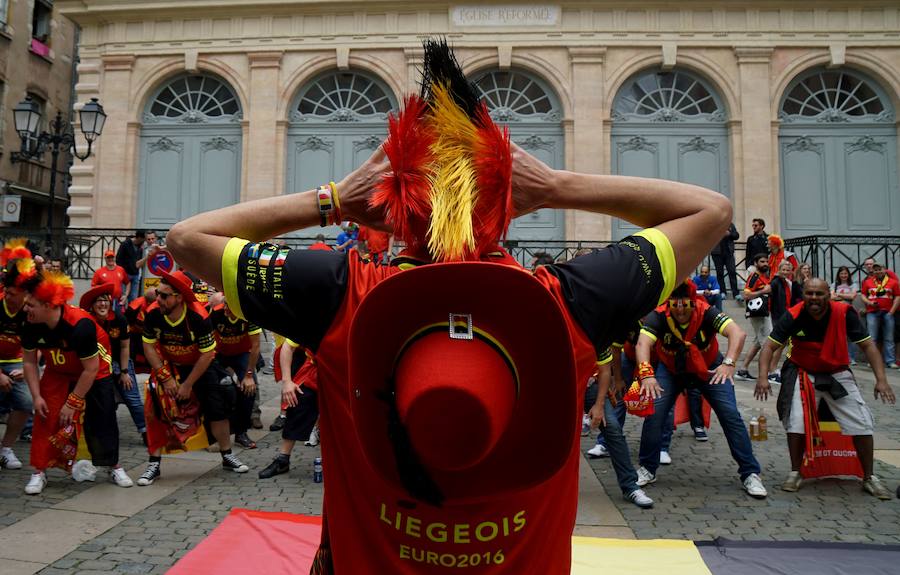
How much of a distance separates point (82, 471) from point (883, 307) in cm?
1382

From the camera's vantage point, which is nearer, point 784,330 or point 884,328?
point 784,330

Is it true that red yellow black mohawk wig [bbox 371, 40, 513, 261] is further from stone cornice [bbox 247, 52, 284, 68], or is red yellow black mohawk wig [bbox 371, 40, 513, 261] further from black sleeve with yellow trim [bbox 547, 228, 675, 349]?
stone cornice [bbox 247, 52, 284, 68]

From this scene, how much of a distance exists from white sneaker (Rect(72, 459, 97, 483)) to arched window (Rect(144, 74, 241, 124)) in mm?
15771

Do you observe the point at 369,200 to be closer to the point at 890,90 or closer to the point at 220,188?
the point at 220,188

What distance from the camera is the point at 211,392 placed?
634cm

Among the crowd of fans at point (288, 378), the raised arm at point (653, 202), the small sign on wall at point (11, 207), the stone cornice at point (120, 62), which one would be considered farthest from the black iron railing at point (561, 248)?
the raised arm at point (653, 202)

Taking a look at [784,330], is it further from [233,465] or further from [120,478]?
[120,478]

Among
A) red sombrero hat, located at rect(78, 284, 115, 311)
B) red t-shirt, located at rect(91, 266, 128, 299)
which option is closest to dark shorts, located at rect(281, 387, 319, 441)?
red sombrero hat, located at rect(78, 284, 115, 311)

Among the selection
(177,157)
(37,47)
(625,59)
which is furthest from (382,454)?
(37,47)

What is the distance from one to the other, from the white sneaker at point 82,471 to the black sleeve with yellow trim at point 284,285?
18.5 feet

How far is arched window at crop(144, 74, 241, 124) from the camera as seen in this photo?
19.6 m

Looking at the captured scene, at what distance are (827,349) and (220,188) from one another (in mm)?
17833

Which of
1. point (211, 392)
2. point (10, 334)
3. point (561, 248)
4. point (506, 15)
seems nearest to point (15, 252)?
point (10, 334)

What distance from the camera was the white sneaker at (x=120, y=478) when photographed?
570cm
